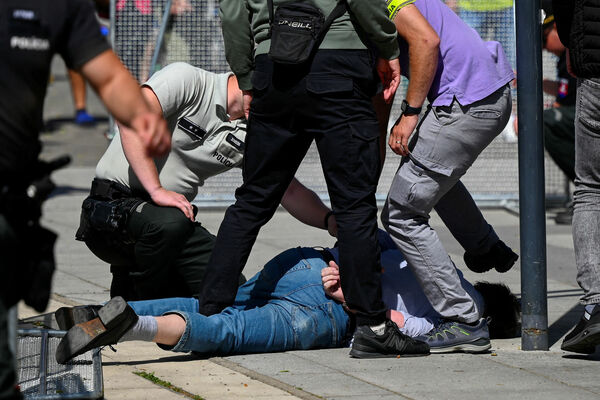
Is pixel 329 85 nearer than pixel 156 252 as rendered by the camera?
Yes

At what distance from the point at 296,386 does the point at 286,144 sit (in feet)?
3.27

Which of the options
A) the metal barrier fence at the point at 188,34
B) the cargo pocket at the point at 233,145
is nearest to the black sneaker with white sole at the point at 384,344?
the cargo pocket at the point at 233,145

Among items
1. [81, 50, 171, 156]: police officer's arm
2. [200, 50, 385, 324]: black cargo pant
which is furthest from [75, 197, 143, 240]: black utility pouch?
[81, 50, 171, 156]: police officer's arm

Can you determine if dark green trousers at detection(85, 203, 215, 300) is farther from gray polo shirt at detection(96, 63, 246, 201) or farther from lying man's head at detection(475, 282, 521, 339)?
lying man's head at detection(475, 282, 521, 339)

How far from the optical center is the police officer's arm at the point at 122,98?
276 centimetres

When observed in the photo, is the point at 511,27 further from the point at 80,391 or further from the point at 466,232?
the point at 80,391

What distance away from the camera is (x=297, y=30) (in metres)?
4.18

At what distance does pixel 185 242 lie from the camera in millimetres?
4840

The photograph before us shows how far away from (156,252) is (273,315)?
2.15 ft

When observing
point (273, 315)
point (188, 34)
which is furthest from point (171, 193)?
point (188, 34)

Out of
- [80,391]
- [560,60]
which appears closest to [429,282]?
[80,391]

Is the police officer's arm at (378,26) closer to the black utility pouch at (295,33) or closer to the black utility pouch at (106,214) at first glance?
the black utility pouch at (295,33)

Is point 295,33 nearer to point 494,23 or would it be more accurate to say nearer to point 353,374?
point 353,374

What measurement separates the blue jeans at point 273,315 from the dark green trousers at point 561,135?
3787 mm
